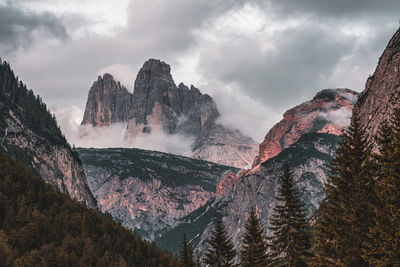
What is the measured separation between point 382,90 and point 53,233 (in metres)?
120

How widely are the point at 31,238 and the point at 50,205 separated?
32.9 m

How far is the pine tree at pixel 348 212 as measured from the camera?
41500 millimetres

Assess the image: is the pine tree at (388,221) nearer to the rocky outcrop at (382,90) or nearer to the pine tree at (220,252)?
the pine tree at (220,252)

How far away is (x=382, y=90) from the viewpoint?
108 m

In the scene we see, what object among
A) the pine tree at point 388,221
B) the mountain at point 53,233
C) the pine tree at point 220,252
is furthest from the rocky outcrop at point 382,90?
the mountain at point 53,233

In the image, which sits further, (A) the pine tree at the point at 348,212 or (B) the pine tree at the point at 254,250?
(B) the pine tree at the point at 254,250

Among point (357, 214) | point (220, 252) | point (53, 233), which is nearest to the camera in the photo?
point (357, 214)

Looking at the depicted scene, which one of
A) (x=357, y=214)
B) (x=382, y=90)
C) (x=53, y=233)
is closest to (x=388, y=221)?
(x=357, y=214)

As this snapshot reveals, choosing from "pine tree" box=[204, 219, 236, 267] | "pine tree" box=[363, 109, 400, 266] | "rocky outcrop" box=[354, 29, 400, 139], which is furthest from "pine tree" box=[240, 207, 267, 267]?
"rocky outcrop" box=[354, 29, 400, 139]

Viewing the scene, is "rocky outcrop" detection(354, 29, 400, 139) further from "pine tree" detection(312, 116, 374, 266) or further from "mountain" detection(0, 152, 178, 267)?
"mountain" detection(0, 152, 178, 267)

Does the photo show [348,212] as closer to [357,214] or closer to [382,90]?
[357,214]

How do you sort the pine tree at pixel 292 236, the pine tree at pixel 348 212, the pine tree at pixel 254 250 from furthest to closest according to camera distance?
the pine tree at pixel 254 250
the pine tree at pixel 292 236
the pine tree at pixel 348 212

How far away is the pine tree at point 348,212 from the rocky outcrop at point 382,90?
50.9m

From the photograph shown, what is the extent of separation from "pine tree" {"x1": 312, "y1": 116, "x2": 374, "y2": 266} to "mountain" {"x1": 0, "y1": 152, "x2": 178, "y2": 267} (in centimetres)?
10639
